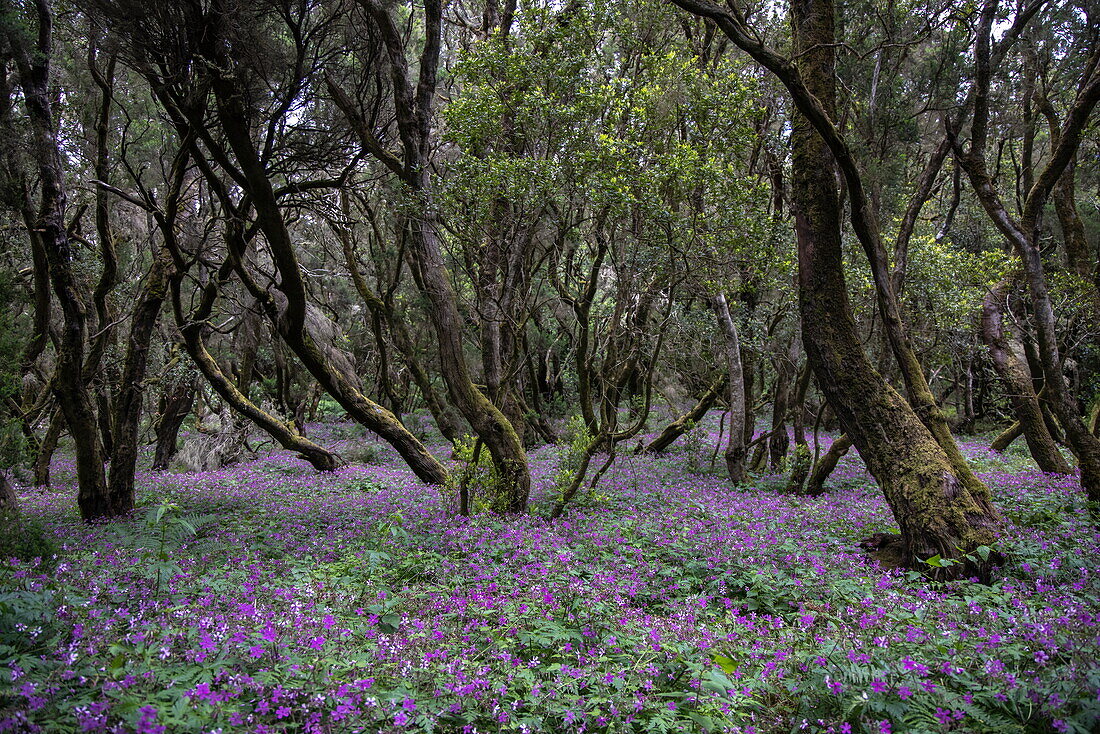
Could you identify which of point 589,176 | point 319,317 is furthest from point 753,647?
point 319,317

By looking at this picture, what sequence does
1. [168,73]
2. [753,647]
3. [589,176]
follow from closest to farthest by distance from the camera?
[753,647] → [168,73] → [589,176]

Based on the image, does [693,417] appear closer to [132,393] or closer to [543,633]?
[543,633]

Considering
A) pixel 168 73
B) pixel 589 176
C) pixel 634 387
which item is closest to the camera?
pixel 168 73

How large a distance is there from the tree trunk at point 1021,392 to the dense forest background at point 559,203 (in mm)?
69

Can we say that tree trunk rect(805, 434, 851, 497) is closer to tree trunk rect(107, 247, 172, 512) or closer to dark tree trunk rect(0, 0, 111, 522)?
tree trunk rect(107, 247, 172, 512)

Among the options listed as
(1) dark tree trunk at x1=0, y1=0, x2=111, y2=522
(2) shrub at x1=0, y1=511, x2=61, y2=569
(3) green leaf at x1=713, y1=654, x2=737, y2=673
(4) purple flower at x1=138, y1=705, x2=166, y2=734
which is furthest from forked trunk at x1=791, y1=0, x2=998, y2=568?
(1) dark tree trunk at x1=0, y1=0, x2=111, y2=522

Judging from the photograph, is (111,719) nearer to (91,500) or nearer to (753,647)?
(753,647)

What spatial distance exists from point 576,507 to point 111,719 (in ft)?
22.0

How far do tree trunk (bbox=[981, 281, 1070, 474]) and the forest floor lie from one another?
3.83 meters

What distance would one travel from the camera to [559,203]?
10312mm

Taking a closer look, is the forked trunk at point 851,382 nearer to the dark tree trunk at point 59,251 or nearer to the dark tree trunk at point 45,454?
the dark tree trunk at point 59,251

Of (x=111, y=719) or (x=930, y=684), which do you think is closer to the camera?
(x=111, y=719)

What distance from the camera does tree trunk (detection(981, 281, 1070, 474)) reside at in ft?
31.5

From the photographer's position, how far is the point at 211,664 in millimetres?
2625
